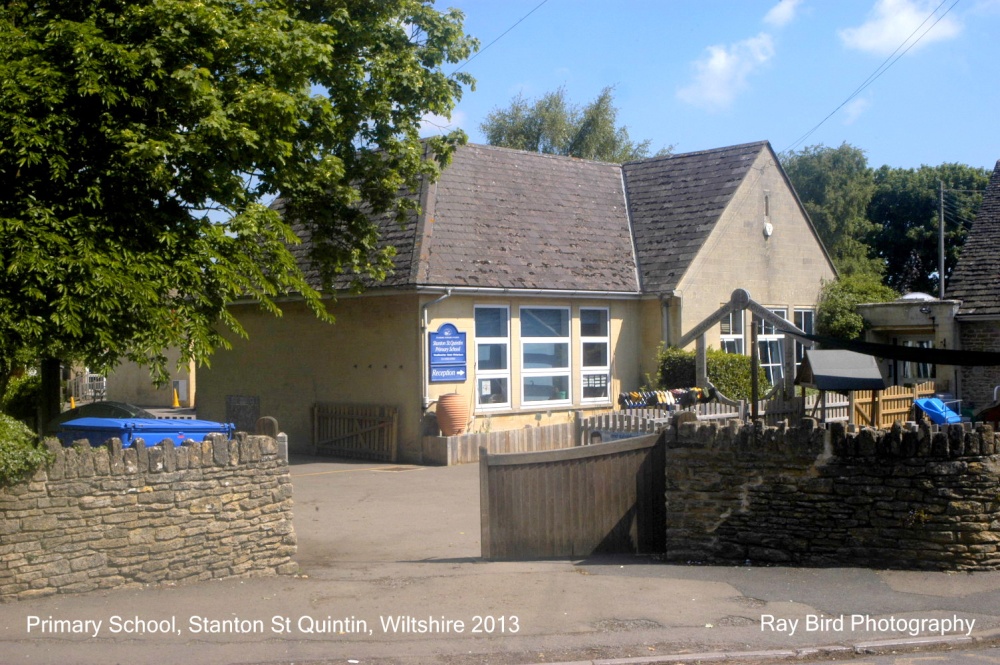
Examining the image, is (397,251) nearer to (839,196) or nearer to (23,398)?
(23,398)

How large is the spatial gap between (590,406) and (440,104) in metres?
8.96

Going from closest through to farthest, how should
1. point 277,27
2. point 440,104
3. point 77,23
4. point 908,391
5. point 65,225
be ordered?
point 65,225
point 77,23
point 277,27
point 440,104
point 908,391

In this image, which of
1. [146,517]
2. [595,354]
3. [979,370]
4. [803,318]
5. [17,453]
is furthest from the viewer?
[803,318]

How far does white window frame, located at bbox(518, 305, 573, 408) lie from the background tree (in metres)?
30.4

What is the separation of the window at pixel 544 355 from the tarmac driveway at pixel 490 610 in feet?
35.5

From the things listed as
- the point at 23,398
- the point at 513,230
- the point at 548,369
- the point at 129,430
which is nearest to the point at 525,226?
the point at 513,230

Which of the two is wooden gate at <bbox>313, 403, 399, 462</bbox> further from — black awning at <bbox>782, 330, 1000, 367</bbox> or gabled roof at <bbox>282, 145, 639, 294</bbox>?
black awning at <bbox>782, 330, 1000, 367</bbox>

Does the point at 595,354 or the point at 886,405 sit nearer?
the point at 886,405

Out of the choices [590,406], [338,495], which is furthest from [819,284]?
[338,495]

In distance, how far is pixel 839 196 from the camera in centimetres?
5175

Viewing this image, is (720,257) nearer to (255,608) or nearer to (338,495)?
(338,495)

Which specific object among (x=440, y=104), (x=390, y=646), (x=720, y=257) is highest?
(x=440, y=104)

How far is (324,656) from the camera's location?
710 centimetres

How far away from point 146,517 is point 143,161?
4.38 meters
